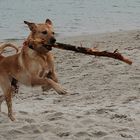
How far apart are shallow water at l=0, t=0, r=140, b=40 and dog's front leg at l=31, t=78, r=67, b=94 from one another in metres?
10.1

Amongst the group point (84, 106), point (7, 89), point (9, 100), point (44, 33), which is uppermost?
point (44, 33)

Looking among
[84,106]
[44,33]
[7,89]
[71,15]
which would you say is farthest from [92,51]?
[71,15]

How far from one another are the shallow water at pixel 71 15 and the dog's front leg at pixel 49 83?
1012 cm

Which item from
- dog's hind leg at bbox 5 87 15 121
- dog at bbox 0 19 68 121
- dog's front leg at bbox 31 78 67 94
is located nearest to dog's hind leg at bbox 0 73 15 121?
dog's hind leg at bbox 5 87 15 121

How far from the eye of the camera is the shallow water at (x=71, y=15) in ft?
63.3

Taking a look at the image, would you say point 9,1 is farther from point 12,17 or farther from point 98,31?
point 98,31

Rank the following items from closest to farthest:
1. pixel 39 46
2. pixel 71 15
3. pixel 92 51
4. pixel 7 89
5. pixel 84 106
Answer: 1. pixel 39 46
2. pixel 92 51
3. pixel 7 89
4. pixel 84 106
5. pixel 71 15

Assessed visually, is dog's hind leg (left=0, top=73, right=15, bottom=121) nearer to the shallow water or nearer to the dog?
the dog

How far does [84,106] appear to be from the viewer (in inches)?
350

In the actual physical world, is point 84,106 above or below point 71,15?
above

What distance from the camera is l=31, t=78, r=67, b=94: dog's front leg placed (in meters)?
7.14

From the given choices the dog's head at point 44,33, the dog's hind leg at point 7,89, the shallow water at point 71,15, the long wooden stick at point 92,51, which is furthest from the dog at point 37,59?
the shallow water at point 71,15

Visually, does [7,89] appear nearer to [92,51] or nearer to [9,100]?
[9,100]

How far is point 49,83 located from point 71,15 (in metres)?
15.5
